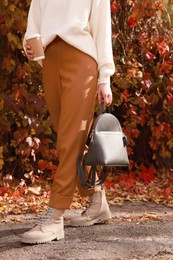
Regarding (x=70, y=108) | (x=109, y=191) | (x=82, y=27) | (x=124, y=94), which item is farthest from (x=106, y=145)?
(x=124, y=94)

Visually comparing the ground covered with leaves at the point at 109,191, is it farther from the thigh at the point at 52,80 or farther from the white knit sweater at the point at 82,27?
the white knit sweater at the point at 82,27

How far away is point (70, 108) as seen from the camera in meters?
3.72

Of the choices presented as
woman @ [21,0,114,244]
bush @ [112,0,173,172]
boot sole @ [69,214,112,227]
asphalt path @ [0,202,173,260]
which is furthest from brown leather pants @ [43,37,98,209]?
bush @ [112,0,173,172]

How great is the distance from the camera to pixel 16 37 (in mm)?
5660

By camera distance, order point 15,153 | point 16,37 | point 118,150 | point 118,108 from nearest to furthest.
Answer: point 118,150, point 16,37, point 15,153, point 118,108

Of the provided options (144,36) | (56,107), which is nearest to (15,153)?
(144,36)

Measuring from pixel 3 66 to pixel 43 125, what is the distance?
607 mm

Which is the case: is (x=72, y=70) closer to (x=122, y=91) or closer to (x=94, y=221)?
(x=94, y=221)

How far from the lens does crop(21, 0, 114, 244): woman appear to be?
3.72 meters

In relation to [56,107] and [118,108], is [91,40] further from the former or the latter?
[118,108]

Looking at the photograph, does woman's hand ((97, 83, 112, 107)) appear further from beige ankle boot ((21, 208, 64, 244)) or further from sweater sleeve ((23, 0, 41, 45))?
beige ankle boot ((21, 208, 64, 244))

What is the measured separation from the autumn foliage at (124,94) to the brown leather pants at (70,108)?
182cm

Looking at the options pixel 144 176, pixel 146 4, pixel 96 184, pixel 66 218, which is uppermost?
pixel 146 4

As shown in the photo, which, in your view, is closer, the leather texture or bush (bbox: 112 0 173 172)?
the leather texture
